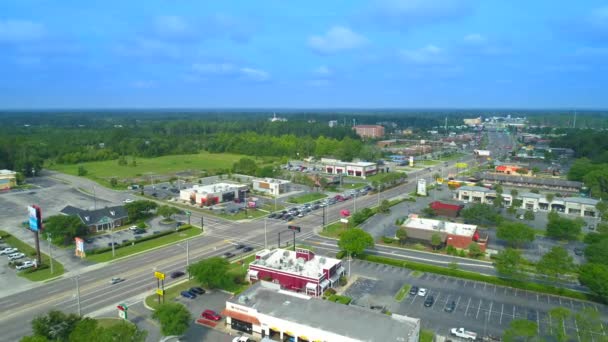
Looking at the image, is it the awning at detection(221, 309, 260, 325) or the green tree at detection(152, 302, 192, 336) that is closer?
the green tree at detection(152, 302, 192, 336)

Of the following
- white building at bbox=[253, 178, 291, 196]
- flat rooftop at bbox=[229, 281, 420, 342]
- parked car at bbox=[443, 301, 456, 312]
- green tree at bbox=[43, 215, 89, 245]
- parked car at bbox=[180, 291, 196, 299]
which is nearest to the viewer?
flat rooftop at bbox=[229, 281, 420, 342]

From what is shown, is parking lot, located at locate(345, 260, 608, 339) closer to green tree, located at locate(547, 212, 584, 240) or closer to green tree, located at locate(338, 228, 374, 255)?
green tree, located at locate(338, 228, 374, 255)

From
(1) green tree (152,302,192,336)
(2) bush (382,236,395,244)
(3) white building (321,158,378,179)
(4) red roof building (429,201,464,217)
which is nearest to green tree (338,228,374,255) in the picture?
(2) bush (382,236,395,244)

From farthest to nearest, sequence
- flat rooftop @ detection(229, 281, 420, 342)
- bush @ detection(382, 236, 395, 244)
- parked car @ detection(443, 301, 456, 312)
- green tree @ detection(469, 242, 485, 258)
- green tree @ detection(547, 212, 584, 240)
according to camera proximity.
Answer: green tree @ detection(547, 212, 584, 240)
bush @ detection(382, 236, 395, 244)
green tree @ detection(469, 242, 485, 258)
parked car @ detection(443, 301, 456, 312)
flat rooftop @ detection(229, 281, 420, 342)

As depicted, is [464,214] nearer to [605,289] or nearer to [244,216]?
[605,289]

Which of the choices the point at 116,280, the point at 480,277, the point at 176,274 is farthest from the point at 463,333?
the point at 116,280

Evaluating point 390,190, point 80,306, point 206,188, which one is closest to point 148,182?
point 206,188

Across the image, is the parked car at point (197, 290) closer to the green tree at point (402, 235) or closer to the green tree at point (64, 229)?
the green tree at point (64, 229)

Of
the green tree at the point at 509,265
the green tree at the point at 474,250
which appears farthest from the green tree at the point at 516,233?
the green tree at the point at 509,265

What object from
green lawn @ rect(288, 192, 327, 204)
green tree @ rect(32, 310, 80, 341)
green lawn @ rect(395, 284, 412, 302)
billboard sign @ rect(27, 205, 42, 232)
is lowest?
green lawn @ rect(395, 284, 412, 302)
